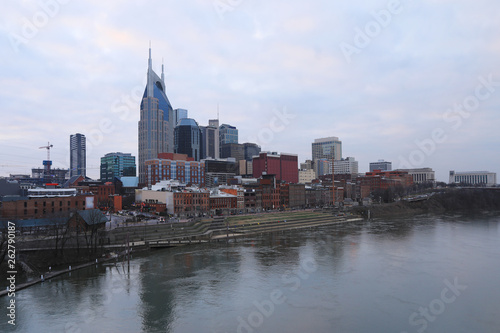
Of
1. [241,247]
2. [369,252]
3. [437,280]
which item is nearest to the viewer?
[437,280]

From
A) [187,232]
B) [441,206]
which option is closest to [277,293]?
[187,232]

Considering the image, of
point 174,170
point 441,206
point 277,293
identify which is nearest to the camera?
point 277,293

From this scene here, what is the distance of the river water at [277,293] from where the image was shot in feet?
85.0

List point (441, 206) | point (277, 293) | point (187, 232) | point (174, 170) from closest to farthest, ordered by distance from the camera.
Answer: point (277, 293)
point (187, 232)
point (441, 206)
point (174, 170)

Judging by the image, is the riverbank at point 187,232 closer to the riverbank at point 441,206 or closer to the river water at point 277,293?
the river water at point 277,293

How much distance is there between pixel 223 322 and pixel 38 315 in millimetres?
15268

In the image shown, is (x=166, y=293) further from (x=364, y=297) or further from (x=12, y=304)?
(x=364, y=297)

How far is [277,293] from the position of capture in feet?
106

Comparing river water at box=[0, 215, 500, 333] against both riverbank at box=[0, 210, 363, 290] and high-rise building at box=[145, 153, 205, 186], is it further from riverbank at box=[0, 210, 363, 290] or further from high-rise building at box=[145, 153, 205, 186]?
high-rise building at box=[145, 153, 205, 186]

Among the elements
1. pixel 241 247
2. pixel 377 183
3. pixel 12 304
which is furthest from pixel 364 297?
pixel 377 183

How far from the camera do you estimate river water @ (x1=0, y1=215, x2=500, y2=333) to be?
1021 inches

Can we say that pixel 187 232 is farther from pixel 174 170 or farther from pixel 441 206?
pixel 441 206

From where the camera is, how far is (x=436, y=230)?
72500 millimetres

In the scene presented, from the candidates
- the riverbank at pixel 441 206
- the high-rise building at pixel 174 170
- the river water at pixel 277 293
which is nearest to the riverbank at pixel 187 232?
the river water at pixel 277 293
